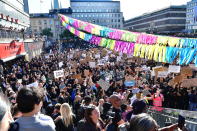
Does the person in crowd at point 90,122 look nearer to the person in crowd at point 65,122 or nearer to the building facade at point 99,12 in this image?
the person in crowd at point 65,122

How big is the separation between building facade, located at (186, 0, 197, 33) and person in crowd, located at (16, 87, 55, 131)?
101519 mm

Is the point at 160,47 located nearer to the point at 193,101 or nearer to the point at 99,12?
the point at 193,101

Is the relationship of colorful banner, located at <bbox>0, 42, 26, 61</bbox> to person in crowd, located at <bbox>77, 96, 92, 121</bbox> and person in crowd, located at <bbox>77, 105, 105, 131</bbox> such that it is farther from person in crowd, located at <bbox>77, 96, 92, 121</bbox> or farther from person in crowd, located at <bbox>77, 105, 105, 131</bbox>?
person in crowd, located at <bbox>77, 105, 105, 131</bbox>

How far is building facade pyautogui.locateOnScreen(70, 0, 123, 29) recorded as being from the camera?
12181 cm

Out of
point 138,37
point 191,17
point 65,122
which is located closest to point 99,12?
point 191,17

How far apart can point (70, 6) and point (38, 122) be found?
124 m

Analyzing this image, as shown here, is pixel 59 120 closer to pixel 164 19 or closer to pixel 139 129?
pixel 139 129

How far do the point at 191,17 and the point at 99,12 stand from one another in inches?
1965

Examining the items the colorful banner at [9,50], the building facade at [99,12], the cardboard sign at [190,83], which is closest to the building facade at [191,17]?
the building facade at [99,12]

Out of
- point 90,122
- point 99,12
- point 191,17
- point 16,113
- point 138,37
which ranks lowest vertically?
point 90,122

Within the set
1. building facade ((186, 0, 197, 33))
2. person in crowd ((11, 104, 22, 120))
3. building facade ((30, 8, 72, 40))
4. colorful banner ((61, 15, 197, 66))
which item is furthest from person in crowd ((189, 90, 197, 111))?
building facade ((30, 8, 72, 40))

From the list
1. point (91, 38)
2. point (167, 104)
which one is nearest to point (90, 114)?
point (167, 104)

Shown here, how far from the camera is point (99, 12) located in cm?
12469

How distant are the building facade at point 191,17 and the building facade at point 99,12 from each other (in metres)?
40.5
